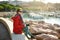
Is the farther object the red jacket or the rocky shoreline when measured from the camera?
the rocky shoreline

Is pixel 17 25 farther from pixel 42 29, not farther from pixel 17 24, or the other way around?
pixel 42 29

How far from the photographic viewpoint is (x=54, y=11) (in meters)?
4.39

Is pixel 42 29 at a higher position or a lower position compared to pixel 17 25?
lower

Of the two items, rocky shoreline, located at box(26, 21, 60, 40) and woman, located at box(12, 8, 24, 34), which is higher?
woman, located at box(12, 8, 24, 34)

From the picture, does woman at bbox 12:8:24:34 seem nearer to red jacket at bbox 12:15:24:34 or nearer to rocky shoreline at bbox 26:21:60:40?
red jacket at bbox 12:15:24:34

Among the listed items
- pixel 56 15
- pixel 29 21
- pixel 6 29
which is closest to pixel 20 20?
pixel 6 29

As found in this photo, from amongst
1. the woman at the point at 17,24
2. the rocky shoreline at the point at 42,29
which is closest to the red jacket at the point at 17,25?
the woman at the point at 17,24

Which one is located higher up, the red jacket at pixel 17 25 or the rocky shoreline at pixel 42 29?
the red jacket at pixel 17 25

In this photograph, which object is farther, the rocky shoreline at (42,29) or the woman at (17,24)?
the rocky shoreline at (42,29)

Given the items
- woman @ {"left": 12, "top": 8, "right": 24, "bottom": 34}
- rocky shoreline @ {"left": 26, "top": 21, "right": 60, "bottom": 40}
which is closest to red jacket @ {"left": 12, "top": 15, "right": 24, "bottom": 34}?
woman @ {"left": 12, "top": 8, "right": 24, "bottom": 34}

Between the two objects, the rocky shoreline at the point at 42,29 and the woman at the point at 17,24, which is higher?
the woman at the point at 17,24

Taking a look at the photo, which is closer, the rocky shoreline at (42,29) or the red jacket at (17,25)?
the red jacket at (17,25)

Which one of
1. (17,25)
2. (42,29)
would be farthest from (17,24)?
(42,29)

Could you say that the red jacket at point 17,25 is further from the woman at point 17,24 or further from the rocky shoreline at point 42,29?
the rocky shoreline at point 42,29
